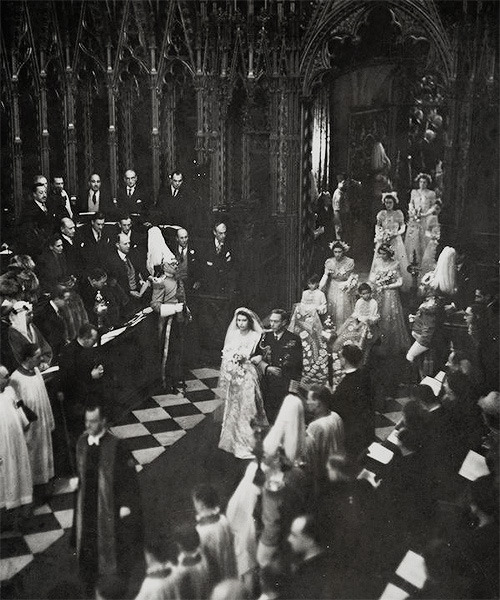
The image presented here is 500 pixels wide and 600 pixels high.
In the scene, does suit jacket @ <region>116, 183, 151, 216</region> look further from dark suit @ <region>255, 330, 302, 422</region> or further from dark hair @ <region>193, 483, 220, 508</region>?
dark hair @ <region>193, 483, 220, 508</region>

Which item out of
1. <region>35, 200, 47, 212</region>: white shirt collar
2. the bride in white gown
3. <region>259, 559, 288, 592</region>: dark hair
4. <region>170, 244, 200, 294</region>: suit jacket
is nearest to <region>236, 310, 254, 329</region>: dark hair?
the bride in white gown

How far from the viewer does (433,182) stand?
24.9 feet

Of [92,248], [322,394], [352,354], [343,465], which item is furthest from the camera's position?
[92,248]

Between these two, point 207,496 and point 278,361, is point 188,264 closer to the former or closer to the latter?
point 278,361

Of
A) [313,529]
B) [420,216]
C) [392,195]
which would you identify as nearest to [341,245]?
[392,195]

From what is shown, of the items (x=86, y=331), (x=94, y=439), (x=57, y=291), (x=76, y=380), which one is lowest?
(x=94, y=439)

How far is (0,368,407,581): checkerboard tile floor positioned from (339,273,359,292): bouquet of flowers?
47.7 inches

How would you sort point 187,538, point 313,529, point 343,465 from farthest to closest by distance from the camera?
point 343,465, point 313,529, point 187,538

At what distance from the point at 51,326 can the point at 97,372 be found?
0.64m

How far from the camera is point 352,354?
26.0 ft

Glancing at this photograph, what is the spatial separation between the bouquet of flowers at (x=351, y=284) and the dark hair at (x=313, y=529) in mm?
2304

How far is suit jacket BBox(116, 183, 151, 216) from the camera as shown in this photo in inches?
329

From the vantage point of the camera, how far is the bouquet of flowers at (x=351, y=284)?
26.5ft

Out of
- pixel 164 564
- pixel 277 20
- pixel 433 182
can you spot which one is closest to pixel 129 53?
pixel 277 20
